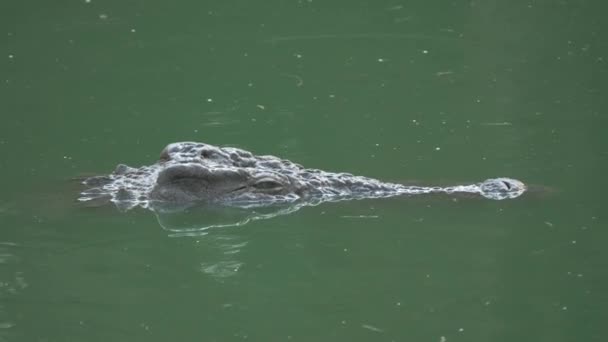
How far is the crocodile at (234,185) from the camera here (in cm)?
779

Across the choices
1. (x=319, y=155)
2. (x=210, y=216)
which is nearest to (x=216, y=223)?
(x=210, y=216)

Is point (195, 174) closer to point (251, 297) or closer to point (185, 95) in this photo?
point (251, 297)

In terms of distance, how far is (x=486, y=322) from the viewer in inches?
229

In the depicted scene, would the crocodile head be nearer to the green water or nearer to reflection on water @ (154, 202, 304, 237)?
reflection on water @ (154, 202, 304, 237)

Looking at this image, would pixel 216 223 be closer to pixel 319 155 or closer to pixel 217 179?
pixel 217 179

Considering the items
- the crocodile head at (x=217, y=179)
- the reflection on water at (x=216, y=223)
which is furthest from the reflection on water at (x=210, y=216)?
the crocodile head at (x=217, y=179)

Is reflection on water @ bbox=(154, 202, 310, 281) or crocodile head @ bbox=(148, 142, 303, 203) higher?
crocodile head @ bbox=(148, 142, 303, 203)

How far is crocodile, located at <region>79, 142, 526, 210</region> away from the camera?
7793 mm

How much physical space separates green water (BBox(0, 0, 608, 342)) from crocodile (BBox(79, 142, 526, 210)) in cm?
19

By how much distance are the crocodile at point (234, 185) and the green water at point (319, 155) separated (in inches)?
7.4

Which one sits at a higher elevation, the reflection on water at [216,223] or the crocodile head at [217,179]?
the crocodile head at [217,179]

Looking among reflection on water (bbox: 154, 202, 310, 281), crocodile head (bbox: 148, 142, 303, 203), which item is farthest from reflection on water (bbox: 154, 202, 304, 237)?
crocodile head (bbox: 148, 142, 303, 203)

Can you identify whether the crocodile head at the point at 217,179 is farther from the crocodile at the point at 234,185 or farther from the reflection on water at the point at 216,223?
the reflection on water at the point at 216,223

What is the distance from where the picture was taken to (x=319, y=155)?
365 inches
